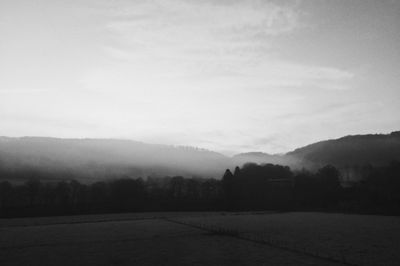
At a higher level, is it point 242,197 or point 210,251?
point 242,197

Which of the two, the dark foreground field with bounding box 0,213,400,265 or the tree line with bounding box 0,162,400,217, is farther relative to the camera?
the tree line with bounding box 0,162,400,217

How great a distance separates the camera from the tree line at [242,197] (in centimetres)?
→ 11256

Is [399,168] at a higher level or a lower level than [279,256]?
higher

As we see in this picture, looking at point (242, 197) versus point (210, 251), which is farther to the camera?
point (242, 197)

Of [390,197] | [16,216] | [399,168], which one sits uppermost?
[399,168]

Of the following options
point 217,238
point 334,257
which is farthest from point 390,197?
point 334,257

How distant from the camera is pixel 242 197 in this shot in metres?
145

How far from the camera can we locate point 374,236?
149 feet

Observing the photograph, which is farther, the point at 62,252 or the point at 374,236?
the point at 374,236

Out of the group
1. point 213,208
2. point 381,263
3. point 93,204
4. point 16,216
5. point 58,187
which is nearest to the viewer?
point 381,263

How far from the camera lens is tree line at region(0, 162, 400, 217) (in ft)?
369

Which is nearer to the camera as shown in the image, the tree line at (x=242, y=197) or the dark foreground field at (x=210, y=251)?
the dark foreground field at (x=210, y=251)

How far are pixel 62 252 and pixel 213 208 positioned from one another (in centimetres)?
10626

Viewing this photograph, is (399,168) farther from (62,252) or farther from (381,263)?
(62,252)
